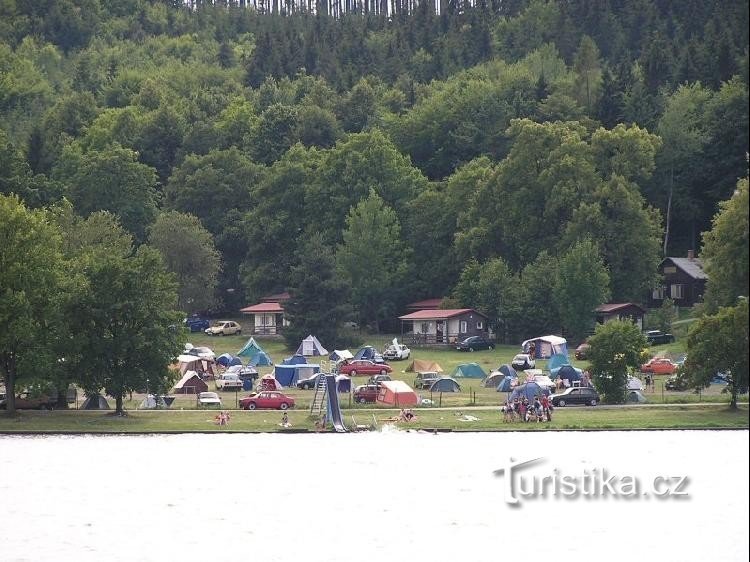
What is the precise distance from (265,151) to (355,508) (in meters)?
115

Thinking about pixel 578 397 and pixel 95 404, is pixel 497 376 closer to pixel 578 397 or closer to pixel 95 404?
pixel 578 397

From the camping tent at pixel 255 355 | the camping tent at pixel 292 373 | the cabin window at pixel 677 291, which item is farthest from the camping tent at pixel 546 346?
the cabin window at pixel 677 291

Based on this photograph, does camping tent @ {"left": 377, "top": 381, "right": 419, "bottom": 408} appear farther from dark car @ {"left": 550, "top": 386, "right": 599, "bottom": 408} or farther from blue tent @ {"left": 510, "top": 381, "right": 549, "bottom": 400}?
dark car @ {"left": 550, "top": 386, "right": 599, "bottom": 408}

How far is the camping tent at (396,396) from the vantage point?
7819cm

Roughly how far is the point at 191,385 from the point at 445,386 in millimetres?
14116

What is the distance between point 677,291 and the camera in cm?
12450

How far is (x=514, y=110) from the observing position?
15675 cm

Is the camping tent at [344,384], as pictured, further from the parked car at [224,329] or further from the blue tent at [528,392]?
the parked car at [224,329]

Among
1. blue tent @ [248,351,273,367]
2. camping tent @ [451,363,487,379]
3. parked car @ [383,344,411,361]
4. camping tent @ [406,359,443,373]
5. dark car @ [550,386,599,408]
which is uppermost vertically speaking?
parked car @ [383,344,411,361]

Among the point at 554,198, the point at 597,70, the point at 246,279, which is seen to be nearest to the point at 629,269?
the point at 554,198

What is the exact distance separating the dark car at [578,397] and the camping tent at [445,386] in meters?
8.16

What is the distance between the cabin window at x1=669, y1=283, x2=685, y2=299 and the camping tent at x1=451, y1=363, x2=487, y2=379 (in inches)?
1459

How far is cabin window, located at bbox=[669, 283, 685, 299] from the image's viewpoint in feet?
407

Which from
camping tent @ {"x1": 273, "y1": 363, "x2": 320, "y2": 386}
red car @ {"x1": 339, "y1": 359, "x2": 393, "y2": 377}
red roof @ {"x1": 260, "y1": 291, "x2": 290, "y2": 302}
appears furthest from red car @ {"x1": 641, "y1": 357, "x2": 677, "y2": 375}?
red roof @ {"x1": 260, "y1": 291, "x2": 290, "y2": 302}
